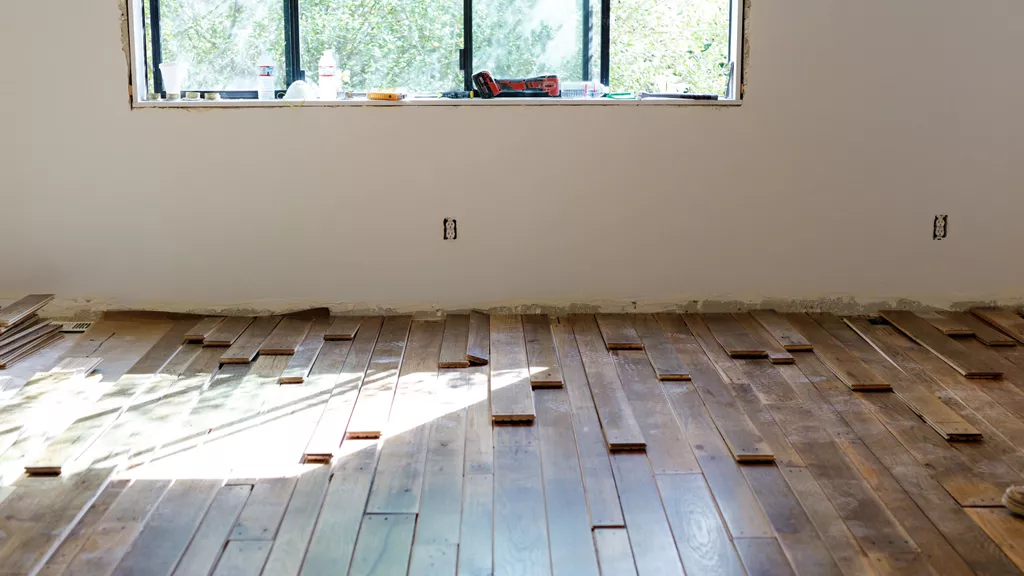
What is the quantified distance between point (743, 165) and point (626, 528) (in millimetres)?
2678

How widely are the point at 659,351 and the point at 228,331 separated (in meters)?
1.98

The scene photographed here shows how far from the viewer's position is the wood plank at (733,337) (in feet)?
14.2

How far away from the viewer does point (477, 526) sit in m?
2.71

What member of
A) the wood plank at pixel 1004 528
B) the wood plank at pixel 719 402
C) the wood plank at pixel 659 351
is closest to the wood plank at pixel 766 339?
the wood plank at pixel 719 402

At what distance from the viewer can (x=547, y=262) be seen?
16.4ft

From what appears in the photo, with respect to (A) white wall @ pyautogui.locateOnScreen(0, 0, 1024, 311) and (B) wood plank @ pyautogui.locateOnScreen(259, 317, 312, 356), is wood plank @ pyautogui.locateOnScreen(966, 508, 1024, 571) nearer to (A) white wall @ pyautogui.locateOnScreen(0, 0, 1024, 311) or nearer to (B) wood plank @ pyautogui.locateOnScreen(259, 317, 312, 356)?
(A) white wall @ pyautogui.locateOnScreen(0, 0, 1024, 311)

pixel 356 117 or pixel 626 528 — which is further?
pixel 356 117

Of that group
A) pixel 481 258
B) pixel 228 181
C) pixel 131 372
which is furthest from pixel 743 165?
pixel 131 372

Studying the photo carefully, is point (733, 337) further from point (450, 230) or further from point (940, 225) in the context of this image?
point (450, 230)

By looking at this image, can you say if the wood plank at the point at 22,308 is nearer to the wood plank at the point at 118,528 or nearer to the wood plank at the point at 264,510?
the wood plank at the point at 118,528

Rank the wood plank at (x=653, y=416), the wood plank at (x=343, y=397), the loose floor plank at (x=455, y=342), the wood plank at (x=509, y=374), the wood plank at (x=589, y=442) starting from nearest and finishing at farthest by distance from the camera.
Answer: the wood plank at (x=589, y=442), the wood plank at (x=653, y=416), the wood plank at (x=343, y=397), the wood plank at (x=509, y=374), the loose floor plank at (x=455, y=342)

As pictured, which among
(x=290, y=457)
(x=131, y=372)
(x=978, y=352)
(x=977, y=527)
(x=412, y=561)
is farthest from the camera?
(x=978, y=352)

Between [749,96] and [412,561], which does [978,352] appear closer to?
[749,96]

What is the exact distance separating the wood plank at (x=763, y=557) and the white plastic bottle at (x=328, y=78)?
318 centimetres
